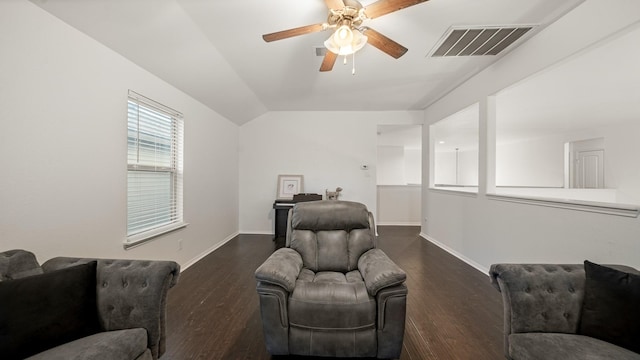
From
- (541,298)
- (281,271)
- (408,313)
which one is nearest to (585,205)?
(541,298)

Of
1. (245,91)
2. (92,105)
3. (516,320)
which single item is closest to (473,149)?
(245,91)

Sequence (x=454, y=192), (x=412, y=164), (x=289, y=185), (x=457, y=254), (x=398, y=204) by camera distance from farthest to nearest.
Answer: (x=412, y=164) < (x=398, y=204) < (x=289, y=185) < (x=454, y=192) < (x=457, y=254)

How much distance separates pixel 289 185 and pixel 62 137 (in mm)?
3622

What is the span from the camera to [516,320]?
1292mm

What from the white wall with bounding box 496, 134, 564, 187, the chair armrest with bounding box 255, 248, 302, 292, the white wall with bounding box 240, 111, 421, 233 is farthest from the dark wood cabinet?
the white wall with bounding box 496, 134, 564, 187

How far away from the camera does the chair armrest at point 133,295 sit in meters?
1.26

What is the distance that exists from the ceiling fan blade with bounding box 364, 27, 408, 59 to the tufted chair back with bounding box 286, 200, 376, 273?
53.5 inches

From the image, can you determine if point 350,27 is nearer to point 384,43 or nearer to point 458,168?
point 384,43

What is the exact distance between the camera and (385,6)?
5.19ft

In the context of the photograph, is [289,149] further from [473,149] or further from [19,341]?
[473,149]

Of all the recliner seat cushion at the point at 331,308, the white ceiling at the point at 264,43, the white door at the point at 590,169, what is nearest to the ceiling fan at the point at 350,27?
the white ceiling at the point at 264,43

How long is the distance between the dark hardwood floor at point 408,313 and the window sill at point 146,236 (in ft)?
2.03

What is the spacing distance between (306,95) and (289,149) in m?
1.36

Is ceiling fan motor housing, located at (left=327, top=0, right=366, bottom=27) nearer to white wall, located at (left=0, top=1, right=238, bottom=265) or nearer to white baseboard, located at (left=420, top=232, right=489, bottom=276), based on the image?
white wall, located at (left=0, top=1, right=238, bottom=265)
